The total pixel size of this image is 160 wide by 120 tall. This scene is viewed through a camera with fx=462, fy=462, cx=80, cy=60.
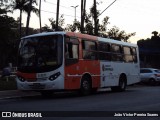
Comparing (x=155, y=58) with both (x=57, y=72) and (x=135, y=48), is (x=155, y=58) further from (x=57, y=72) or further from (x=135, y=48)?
(x=57, y=72)

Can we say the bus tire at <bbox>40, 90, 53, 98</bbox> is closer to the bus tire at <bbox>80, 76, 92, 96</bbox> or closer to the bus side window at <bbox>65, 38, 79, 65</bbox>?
the bus tire at <bbox>80, 76, 92, 96</bbox>

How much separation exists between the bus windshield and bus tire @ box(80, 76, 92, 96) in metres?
2.20

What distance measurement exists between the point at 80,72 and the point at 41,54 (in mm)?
2194

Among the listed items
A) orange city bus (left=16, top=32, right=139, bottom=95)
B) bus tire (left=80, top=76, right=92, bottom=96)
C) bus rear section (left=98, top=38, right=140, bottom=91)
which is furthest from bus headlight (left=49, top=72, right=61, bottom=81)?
bus rear section (left=98, top=38, right=140, bottom=91)

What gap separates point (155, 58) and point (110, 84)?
5771 cm

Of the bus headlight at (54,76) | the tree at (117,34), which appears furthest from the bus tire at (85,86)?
the tree at (117,34)

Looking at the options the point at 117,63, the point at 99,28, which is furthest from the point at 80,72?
the point at 99,28

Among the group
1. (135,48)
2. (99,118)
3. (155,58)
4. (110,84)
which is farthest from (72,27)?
(155,58)

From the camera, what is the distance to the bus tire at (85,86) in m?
21.6

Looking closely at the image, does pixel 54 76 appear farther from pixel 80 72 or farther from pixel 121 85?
pixel 121 85

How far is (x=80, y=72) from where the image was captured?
21.4 m

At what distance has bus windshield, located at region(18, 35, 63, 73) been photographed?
65.7 feet

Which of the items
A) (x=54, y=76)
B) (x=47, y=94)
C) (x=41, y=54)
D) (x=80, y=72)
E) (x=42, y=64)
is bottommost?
(x=47, y=94)

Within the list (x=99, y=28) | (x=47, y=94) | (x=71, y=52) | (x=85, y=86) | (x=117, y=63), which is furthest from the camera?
(x=99, y=28)
